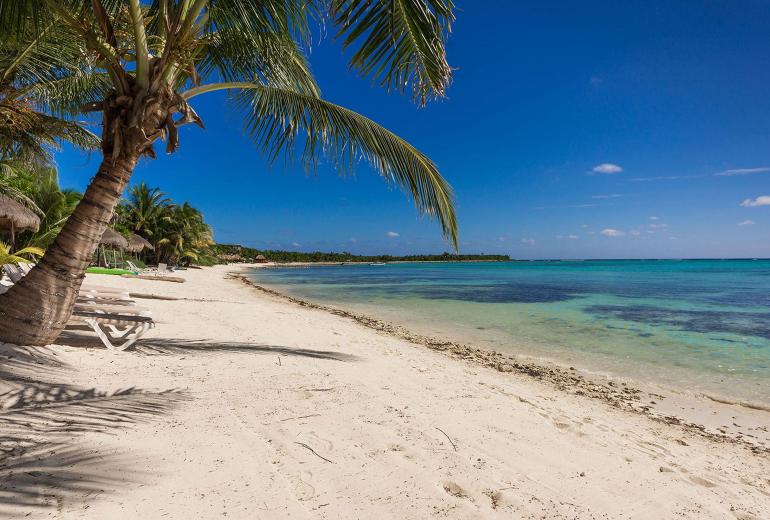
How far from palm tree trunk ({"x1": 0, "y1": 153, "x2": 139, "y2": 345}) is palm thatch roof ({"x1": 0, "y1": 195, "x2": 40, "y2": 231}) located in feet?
30.3

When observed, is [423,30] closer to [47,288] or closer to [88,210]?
[88,210]

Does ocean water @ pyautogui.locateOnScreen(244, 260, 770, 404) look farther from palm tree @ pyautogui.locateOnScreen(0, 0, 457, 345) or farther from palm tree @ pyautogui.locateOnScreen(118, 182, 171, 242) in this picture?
palm tree @ pyautogui.locateOnScreen(118, 182, 171, 242)

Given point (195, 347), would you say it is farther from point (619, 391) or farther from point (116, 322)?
point (619, 391)

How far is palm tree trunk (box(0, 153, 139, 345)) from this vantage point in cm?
330

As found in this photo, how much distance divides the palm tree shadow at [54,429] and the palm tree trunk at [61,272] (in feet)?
0.62

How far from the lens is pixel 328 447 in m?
2.38

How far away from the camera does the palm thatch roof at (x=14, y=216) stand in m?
9.94

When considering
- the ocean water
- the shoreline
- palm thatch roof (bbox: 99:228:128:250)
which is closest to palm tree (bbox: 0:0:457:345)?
the shoreline

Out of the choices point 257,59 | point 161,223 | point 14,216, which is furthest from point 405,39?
point 161,223

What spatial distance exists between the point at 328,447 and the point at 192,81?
12.7 feet

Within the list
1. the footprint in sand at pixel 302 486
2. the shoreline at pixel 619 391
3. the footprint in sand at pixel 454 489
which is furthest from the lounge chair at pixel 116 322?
the shoreline at pixel 619 391

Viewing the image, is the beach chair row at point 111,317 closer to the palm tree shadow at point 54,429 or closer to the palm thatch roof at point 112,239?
the palm tree shadow at point 54,429

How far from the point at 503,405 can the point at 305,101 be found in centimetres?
397

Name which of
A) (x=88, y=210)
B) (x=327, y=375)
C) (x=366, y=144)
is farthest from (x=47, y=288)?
(x=366, y=144)
